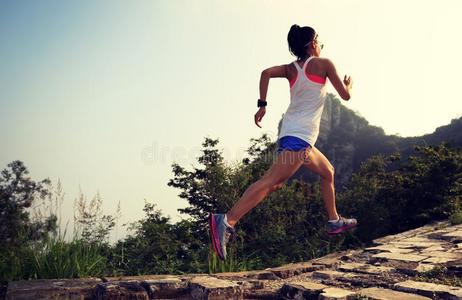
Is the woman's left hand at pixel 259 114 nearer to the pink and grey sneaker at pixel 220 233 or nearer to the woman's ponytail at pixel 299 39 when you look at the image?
the woman's ponytail at pixel 299 39

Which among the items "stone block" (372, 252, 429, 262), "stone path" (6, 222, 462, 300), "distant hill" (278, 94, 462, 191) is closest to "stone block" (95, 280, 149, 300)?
"stone path" (6, 222, 462, 300)

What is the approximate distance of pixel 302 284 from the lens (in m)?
3.39

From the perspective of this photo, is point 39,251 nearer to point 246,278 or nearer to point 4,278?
point 4,278

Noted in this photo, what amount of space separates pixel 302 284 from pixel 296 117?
1236 millimetres

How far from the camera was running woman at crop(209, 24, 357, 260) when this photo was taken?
3289 millimetres

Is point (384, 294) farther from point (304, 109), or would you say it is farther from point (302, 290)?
point (304, 109)

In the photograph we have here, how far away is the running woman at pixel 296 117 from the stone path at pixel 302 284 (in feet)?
1.25

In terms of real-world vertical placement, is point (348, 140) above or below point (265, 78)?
above

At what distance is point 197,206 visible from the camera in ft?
26.3

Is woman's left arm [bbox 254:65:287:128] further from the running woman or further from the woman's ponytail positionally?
the woman's ponytail

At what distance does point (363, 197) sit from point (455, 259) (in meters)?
3.52

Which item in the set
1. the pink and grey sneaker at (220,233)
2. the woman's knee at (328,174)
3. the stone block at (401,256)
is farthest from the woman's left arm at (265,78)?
the stone block at (401,256)

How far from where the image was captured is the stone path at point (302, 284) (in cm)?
310

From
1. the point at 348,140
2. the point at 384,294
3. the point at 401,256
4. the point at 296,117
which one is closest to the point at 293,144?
the point at 296,117
